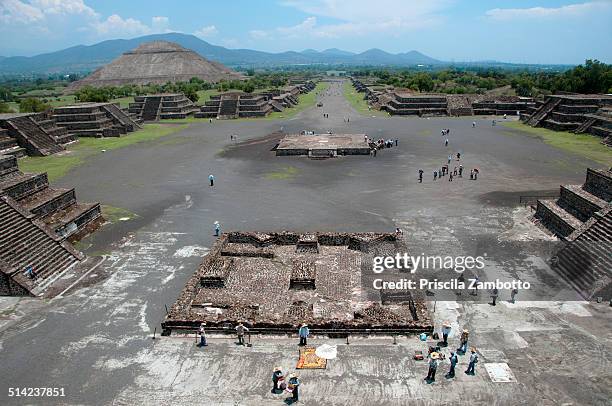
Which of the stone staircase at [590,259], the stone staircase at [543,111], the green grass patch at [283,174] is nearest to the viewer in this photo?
the stone staircase at [590,259]

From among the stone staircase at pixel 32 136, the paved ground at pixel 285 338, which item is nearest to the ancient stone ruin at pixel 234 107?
the stone staircase at pixel 32 136

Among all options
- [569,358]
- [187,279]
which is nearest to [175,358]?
[187,279]

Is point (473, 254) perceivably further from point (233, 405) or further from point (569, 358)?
point (233, 405)

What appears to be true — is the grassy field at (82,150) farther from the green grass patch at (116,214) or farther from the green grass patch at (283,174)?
the green grass patch at (283,174)

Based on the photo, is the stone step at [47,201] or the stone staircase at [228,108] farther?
the stone staircase at [228,108]

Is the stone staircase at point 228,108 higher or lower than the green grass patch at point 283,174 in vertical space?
higher

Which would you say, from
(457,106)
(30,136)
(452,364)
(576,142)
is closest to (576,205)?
(452,364)
